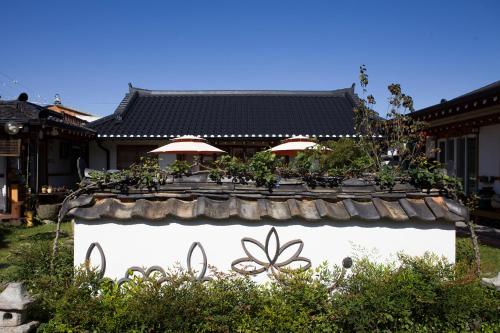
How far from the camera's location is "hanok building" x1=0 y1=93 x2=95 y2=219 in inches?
416

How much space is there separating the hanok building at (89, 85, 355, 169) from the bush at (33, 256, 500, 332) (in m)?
9.40

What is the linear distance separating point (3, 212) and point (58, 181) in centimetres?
212

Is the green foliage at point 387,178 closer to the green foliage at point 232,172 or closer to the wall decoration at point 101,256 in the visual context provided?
the green foliage at point 232,172

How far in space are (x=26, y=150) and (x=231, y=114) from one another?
317 inches

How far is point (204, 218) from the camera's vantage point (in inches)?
133

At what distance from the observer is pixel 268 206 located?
342 centimetres

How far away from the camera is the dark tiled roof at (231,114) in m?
14.4

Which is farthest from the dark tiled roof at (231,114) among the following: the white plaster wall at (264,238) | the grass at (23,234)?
the white plaster wall at (264,238)

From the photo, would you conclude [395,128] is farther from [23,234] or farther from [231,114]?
[231,114]

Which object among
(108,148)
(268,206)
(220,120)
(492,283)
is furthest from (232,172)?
(108,148)

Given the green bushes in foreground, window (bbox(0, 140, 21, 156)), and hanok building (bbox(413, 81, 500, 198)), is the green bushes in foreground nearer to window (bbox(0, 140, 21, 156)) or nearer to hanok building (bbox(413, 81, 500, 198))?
hanok building (bbox(413, 81, 500, 198))

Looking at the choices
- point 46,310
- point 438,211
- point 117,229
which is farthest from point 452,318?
point 46,310

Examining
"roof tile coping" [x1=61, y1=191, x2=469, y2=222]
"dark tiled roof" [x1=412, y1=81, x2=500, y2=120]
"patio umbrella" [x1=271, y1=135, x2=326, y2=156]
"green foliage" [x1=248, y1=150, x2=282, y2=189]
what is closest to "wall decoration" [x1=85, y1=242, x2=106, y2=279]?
"roof tile coping" [x1=61, y1=191, x2=469, y2=222]

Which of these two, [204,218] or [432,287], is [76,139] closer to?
[204,218]
